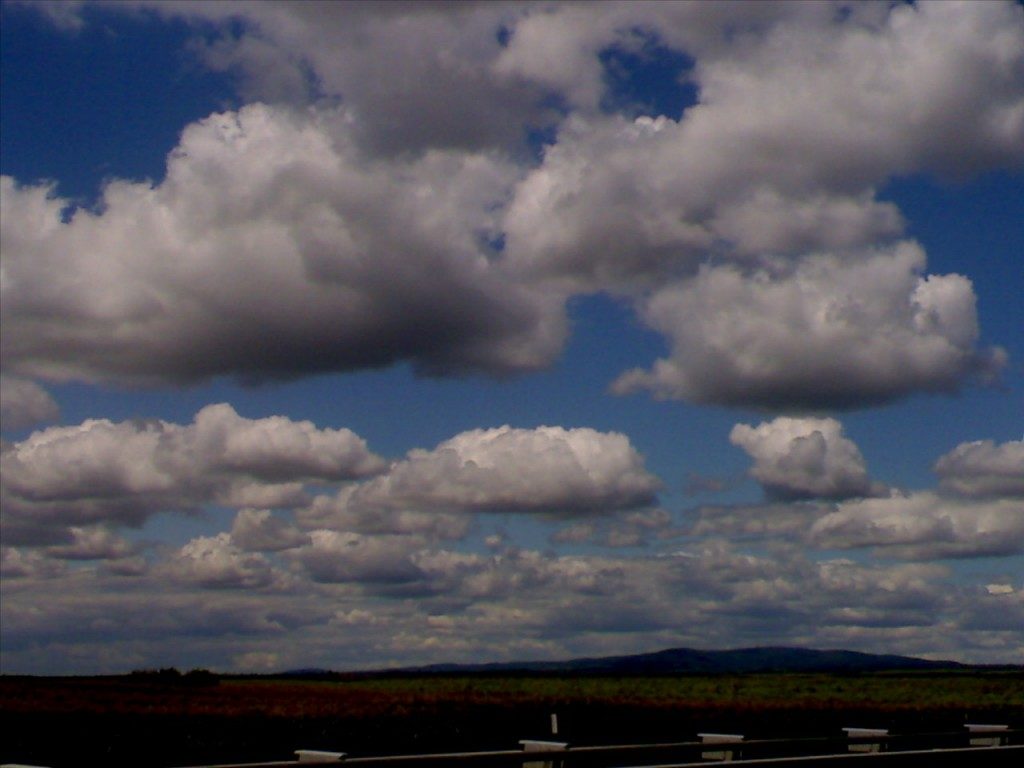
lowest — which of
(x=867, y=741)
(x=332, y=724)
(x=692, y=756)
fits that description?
(x=332, y=724)

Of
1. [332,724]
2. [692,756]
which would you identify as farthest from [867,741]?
[332,724]

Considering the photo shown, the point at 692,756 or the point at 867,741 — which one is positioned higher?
the point at 867,741

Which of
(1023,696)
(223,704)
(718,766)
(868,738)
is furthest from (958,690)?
(718,766)

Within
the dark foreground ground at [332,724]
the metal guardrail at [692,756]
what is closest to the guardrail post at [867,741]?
the metal guardrail at [692,756]

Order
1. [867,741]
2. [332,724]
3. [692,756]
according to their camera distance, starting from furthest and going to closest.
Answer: [332,724]
[692,756]
[867,741]

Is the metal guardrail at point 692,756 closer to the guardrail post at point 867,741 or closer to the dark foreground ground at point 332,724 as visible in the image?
the guardrail post at point 867,741

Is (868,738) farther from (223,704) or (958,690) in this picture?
(958,690)

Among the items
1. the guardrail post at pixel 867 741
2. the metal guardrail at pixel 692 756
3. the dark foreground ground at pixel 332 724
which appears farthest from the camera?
the dark foreground ground at pixel 332 724

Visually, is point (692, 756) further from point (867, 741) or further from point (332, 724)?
point (332, 724)

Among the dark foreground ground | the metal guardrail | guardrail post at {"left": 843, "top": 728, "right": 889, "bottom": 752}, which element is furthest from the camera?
the dark foreground ground

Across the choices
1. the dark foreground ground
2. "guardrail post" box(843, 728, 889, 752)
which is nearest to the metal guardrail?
"guardrail post" box(843, 728, 889, 752)

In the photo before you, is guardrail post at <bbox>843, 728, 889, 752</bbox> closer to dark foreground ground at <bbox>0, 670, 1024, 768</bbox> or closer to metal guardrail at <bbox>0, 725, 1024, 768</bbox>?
metal guardrail at <bbox>0, 725, 1024, 768</bbox>

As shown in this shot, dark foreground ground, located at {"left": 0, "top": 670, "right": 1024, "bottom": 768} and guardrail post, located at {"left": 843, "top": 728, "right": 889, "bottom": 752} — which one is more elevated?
guardrail post, located at {"left": 843, "top": 728, "right": 889, "bottom": 752}

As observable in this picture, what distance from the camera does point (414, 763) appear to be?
9344 millimetres
